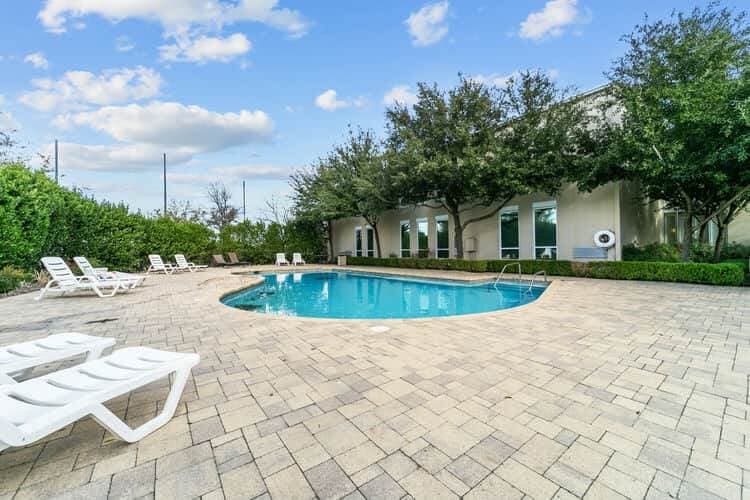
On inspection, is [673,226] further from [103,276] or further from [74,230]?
[74,230]

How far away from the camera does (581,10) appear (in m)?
8.58

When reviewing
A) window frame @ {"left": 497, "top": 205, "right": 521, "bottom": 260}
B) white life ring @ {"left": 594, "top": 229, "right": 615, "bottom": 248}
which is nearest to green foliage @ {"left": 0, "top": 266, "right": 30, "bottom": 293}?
window frame @ {"left": 497, "top": 205, "right": 521, "bottom": 260}

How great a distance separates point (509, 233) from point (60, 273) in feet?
47.5

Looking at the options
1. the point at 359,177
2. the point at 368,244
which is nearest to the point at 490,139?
the point at 359,177

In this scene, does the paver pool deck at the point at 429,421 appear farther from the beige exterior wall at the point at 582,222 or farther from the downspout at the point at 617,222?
the beige exterior wall at the point at 582,222

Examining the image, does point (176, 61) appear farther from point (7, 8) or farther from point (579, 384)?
point (579, 384)

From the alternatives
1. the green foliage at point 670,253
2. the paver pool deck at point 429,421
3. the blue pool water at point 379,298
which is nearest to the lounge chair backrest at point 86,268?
the blue pool water at point 379,298

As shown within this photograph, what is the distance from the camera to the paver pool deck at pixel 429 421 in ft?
4.93

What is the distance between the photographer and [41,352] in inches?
93.6

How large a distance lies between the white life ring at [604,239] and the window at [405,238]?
8975mm

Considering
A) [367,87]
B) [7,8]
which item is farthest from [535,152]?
[7,8]

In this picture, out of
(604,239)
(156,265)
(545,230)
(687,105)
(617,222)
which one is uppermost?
(687,105)

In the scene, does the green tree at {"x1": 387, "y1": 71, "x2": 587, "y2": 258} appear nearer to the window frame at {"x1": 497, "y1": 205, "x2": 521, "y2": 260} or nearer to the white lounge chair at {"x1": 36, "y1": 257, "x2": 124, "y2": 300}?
the window frame at {"x1": 497, "y1": 205, "x2": 521, "y2": 260}

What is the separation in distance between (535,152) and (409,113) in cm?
510
